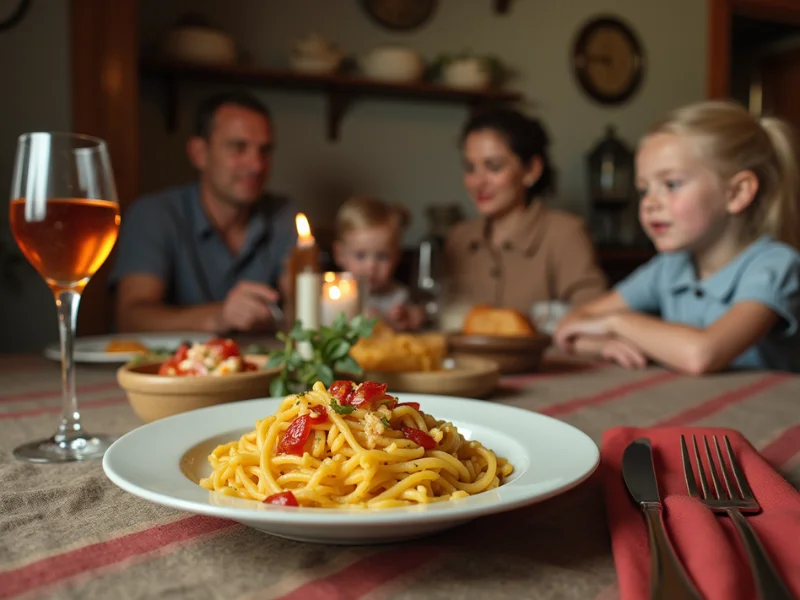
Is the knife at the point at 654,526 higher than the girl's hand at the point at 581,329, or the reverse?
the knife at the point at 654,526

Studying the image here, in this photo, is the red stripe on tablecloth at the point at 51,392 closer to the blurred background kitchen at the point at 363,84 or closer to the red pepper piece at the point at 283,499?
the red pepper piece at the point at 283,499

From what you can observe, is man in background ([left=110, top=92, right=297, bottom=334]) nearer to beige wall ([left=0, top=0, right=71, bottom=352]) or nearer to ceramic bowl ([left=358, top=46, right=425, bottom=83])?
beige wall ([left=0, top=0, right=71, bottom=352])

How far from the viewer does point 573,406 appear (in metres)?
1.08

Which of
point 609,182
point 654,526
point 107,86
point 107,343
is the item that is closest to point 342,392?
point 654,526

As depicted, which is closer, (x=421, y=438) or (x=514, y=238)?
(x=421, y=438)

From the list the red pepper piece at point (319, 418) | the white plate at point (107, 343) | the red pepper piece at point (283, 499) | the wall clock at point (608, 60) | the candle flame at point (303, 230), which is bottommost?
the white plate at point (107, 343)

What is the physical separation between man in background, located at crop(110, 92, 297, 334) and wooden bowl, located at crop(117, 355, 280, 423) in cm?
180

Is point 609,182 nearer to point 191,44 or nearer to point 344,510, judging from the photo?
point 191,44

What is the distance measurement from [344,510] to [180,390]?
461mm

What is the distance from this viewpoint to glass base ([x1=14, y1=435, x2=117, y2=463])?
75 centimetres

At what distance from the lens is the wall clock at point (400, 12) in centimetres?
377

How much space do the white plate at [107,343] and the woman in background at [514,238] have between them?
153cm

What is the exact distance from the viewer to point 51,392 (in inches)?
45.5

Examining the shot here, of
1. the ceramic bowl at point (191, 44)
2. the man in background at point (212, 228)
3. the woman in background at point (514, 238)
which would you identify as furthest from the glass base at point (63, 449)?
the ceramic bowl at point (191, 44)
